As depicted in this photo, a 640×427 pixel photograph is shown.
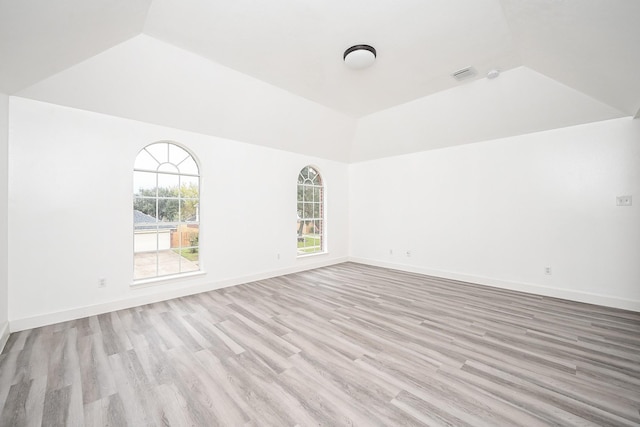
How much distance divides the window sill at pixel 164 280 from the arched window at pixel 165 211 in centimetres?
12

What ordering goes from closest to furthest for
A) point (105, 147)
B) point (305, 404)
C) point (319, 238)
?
point (305, 404) → point (105, 147) → point (319, 238)

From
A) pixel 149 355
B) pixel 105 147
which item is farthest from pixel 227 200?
pixel 149 355

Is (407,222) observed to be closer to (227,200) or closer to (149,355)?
(227,200)

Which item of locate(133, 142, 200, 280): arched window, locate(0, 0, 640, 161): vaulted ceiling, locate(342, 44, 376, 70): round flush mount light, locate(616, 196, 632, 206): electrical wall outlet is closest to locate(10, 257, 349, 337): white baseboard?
locate(133, 142, 200, 280): arched window

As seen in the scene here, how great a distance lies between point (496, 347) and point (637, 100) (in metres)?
3.27

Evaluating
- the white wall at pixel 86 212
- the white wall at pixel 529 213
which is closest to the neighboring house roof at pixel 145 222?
the white wall at pixel 86 212

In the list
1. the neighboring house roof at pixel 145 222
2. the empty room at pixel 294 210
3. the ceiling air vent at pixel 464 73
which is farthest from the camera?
the neighboring house roof at pixel 145 222

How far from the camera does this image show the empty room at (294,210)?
1799 mm

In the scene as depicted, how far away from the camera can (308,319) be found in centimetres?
299

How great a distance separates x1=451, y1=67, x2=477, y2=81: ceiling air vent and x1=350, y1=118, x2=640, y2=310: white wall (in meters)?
1.51

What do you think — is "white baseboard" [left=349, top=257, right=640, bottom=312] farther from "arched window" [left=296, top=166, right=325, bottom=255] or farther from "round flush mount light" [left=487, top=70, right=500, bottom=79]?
"round flush mount light" [left=487, top=70, right=500, bottom=79]

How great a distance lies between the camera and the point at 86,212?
3.12 m

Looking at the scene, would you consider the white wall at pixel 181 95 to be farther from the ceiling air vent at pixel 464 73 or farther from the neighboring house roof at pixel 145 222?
the ceiling air vent at pixel 464 73

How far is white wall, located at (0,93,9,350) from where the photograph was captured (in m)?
2.52
